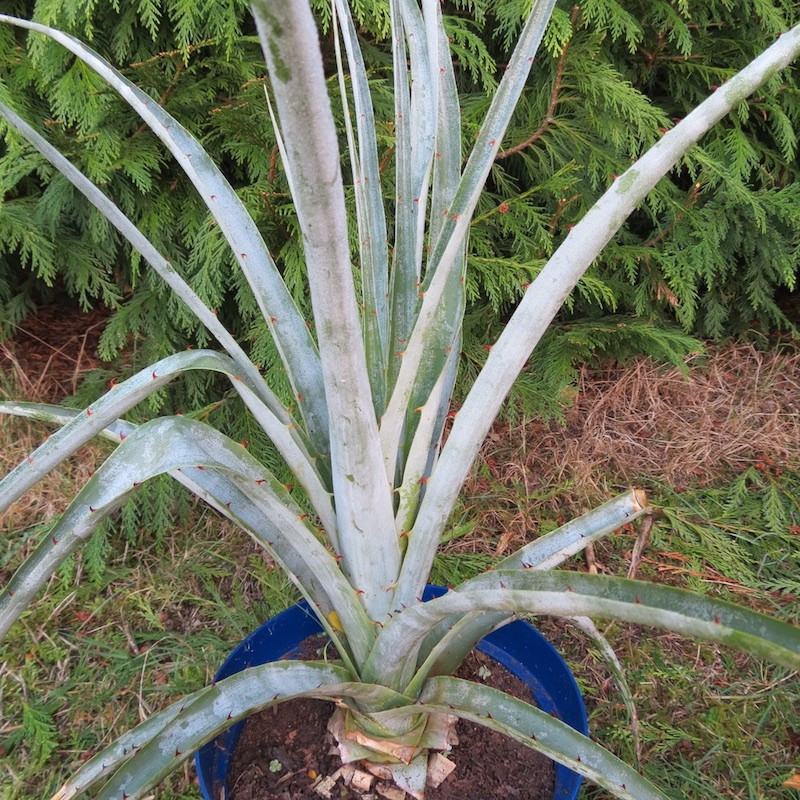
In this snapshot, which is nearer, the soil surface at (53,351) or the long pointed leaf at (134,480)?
the long pointed leaf at (134,480)

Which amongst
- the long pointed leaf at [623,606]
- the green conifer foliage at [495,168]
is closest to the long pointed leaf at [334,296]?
the long pointed leaf at [623,606]

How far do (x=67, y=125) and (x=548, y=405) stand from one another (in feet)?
4.53

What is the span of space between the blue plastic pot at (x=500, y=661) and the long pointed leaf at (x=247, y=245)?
41cm

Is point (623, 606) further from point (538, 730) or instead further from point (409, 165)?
point (409, 165)

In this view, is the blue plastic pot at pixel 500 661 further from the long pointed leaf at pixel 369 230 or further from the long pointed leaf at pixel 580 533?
the long pointed leaf at pixel 369 230

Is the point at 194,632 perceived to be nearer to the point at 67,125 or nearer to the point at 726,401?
the point at 67,125

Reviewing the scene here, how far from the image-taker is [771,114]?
193cm

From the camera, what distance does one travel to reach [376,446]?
2.11 feet

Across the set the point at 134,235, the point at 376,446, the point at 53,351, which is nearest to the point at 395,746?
the point at 376,446

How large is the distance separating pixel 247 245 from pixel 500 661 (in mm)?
768

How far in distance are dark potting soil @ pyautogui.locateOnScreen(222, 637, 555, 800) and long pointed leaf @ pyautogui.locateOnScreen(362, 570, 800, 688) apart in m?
0.40

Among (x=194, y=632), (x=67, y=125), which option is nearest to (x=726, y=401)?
(x=194, y=632)

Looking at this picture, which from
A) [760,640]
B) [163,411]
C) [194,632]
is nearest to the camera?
[760,640]

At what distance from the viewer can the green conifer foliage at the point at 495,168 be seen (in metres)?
1.48
